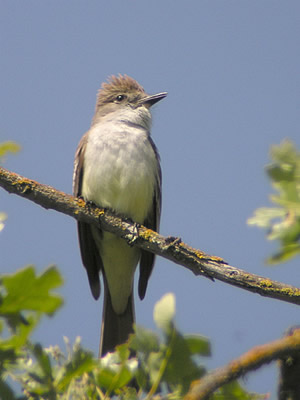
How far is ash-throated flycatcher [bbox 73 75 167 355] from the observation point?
6.21 m

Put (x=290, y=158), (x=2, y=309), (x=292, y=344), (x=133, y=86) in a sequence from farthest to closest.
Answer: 1. (x=133, y=86)
2. (x=292, y=344)
3. (x=2, y=309)
4. (x=290, y=158)

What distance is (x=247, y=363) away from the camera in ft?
6.63

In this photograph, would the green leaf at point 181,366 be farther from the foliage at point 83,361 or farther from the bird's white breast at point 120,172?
the bird's white breast at point 120,172

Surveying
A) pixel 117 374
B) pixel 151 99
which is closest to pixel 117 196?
pixel 151 99

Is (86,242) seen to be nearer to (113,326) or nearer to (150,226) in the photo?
(150,226)

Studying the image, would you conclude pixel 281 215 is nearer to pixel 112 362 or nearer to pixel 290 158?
pixel 290 158

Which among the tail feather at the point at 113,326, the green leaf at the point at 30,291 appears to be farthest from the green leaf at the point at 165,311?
the tail feather at the point at 113,326

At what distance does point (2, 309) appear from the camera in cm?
180

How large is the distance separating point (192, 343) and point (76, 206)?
335 cm

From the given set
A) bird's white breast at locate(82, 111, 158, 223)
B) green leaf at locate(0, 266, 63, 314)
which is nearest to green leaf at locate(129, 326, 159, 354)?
green leaf at locate(0, 266, 63, 314)

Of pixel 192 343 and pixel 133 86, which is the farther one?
pixel 133 86

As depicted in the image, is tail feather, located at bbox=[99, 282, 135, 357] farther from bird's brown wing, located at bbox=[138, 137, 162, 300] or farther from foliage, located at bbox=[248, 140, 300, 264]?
foliage, located at bbox=[248, 140, 300, 264]

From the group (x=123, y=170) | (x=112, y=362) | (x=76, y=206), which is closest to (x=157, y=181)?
(x=123, y=170)

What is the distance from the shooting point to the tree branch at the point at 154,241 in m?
3.75
